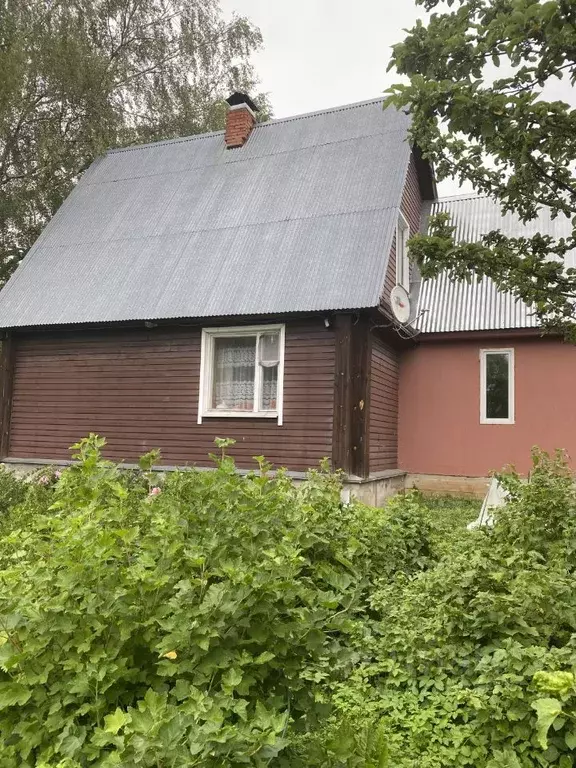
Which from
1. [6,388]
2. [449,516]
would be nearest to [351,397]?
[449,516]

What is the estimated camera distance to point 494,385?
1015cm

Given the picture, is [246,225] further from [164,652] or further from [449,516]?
[164,652]

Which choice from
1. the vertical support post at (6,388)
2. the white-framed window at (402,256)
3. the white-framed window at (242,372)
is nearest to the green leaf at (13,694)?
the white-framed window at (242,372)

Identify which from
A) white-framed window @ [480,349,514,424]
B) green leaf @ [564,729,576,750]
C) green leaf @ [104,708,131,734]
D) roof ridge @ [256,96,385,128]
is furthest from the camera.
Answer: roof ridge @ [256,96,385,128]

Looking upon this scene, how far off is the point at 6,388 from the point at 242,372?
501 cm

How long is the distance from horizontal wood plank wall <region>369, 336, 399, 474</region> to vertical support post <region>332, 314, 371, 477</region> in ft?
2.45

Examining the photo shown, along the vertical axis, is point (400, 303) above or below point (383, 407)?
above

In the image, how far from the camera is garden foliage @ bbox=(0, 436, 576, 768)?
174 cm

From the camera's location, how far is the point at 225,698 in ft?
5.56

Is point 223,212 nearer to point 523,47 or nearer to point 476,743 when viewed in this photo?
point 523,47

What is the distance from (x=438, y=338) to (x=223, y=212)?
4780 millimetres

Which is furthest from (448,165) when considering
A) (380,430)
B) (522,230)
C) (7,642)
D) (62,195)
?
(62,195)

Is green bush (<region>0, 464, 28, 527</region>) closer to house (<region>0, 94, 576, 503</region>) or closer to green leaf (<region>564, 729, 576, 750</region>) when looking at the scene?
house (<region>0, 94, 576, 503</region>)

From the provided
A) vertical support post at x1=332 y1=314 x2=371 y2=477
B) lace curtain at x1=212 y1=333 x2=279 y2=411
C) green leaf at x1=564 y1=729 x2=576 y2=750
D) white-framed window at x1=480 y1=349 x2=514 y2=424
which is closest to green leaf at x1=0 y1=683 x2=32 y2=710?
green leaf at x1=564 y1=729 x2=576 y2=750
